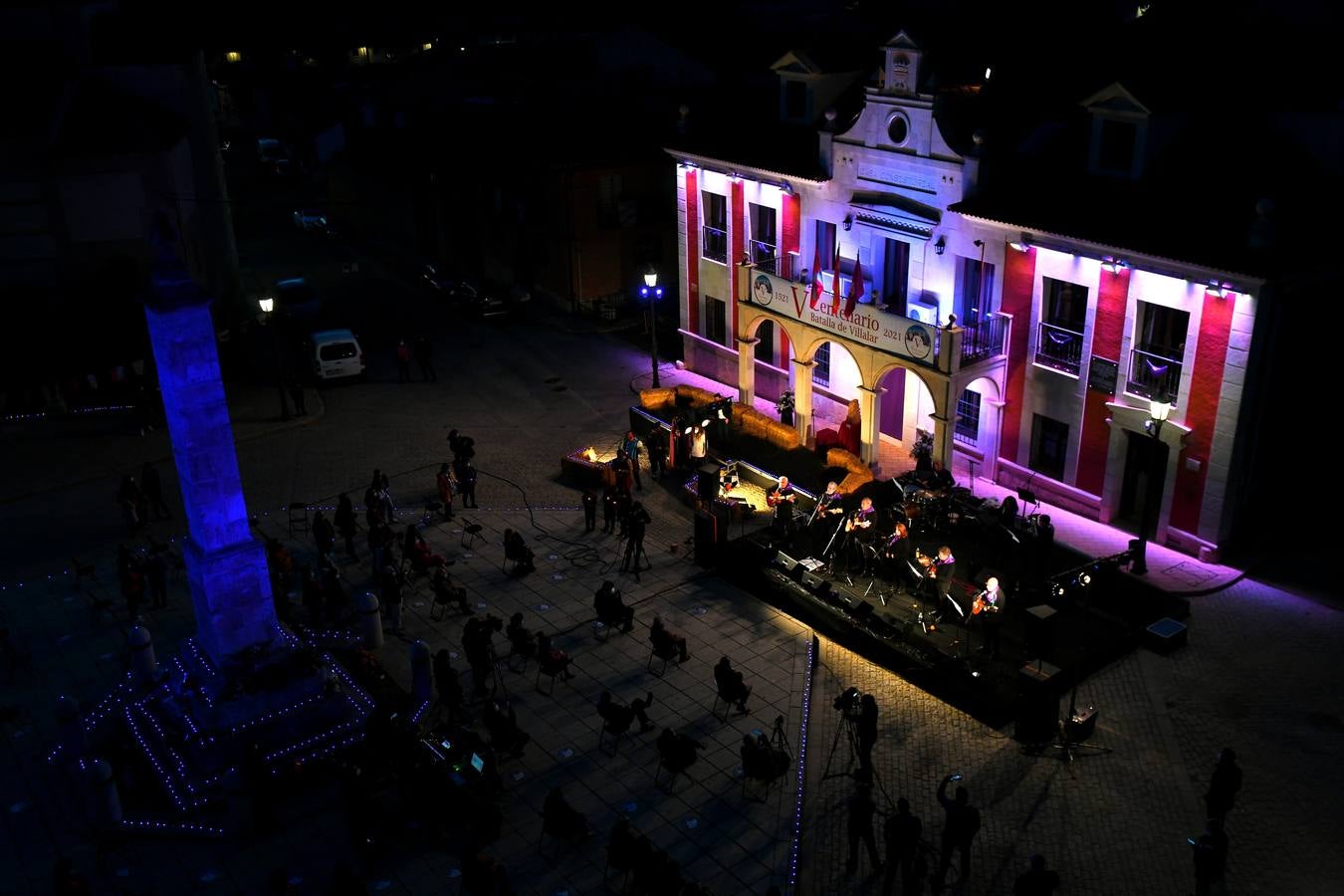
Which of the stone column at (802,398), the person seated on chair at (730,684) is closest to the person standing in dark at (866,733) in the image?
the person seated on chair at (730,684)

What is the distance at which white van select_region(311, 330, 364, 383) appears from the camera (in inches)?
1604

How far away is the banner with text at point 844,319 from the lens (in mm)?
29531

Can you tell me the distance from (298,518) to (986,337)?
18.4 metres

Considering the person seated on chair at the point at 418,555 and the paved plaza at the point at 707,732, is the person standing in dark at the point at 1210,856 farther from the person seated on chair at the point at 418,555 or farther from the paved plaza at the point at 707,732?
the person seated on chair at the point at 418,555

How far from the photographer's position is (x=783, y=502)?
28.3 m

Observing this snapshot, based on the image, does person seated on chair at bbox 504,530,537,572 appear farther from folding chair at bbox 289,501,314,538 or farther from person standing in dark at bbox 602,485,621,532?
folding chair at bbox 289,501,314,538

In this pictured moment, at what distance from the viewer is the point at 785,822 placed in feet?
65.2

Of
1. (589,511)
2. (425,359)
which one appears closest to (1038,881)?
(589,511)

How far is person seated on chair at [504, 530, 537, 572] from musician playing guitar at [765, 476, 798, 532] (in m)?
5.99

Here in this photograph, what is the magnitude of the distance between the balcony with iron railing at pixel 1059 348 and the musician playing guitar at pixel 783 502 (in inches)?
277

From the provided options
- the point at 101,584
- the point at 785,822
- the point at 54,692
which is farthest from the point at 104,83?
the point at 785,822

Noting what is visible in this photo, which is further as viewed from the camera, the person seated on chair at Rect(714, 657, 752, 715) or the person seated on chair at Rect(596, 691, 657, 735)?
the person seated on chair at Rect(714, 657, 752, 715)

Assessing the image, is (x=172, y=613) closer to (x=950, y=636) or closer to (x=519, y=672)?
(x=519, y=672)

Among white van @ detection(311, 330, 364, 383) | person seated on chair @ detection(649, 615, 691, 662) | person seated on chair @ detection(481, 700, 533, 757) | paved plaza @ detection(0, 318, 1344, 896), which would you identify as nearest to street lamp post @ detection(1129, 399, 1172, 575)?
paved plaza @ detection(0, 318, 1344, 896)
